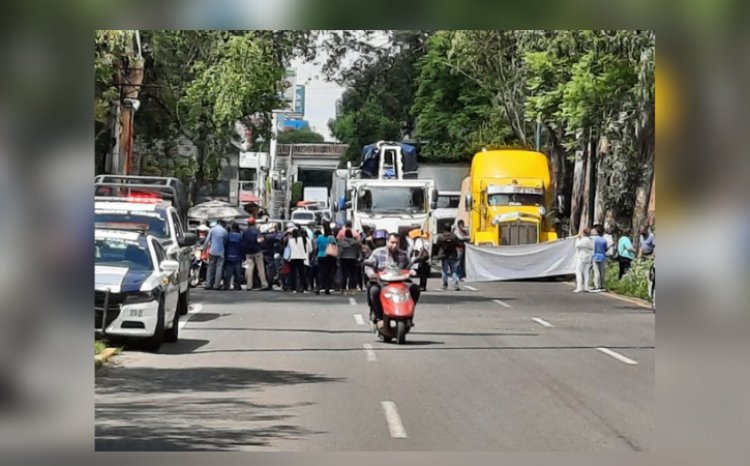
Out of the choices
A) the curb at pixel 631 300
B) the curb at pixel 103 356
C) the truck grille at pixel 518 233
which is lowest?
the curb at pixel 103 356

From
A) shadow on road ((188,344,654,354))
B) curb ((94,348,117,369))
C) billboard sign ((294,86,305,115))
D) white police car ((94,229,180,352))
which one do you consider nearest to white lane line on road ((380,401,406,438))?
shadow on road ((188,344,654,354))

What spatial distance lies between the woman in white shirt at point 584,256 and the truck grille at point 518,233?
0.46m

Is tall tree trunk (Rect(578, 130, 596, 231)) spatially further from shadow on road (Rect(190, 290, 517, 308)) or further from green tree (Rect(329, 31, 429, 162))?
green tree (Rect(329, 31, 429, 162))

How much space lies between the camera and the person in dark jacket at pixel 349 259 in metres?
11.3

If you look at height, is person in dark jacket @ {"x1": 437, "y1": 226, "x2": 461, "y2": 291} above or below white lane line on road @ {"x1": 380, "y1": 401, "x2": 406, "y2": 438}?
above

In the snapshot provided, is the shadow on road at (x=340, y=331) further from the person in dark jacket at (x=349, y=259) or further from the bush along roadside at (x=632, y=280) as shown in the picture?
the bush along roadside at (x=632, y=280)

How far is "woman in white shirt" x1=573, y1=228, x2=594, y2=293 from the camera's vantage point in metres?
11.3

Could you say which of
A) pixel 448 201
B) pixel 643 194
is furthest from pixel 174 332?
pixel 643 194

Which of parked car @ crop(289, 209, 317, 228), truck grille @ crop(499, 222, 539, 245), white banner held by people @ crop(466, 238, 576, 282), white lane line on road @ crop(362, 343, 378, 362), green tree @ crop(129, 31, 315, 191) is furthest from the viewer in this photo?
truck grille @ crop(499, 222, 539, 245)

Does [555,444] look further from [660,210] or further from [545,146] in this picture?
[545,146]

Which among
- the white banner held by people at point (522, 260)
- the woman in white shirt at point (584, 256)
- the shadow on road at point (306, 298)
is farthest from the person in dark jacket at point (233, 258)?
the woman in white shirt at point (584, 256)

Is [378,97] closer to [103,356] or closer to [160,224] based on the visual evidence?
[160,224]

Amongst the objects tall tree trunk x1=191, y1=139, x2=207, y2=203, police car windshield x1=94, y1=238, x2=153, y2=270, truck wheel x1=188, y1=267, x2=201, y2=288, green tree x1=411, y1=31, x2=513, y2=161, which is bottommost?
truck wheel x1=188, y1=267, x2=201, y2=288

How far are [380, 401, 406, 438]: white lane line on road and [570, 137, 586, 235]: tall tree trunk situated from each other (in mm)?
2579
